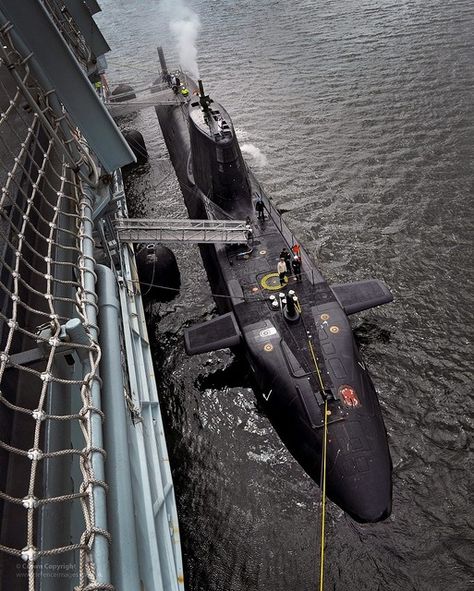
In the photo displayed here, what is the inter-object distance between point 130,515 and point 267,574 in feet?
32.6

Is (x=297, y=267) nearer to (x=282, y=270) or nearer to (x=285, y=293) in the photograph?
(x=282, y=270)

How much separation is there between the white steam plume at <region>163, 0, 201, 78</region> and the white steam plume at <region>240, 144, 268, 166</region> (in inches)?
547

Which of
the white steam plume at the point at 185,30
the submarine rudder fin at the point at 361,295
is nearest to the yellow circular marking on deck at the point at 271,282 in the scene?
the submarine rudder fin at the point at 361,295

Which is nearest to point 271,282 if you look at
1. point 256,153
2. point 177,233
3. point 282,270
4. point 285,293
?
point 282,270

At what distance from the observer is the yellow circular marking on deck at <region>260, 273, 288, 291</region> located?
1814cm

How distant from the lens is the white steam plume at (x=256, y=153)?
104 feet

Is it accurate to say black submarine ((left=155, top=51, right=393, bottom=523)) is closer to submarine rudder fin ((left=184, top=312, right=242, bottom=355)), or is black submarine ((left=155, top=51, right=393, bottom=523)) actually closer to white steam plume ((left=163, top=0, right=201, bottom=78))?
submarine rudder fin ((left=184, top=312, right=242, bottom=355))

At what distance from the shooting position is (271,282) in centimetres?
1842

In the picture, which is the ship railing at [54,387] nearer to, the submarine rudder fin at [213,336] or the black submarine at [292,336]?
the submarine rudder fin at [213,336]

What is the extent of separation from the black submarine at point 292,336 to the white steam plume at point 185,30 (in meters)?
24.9

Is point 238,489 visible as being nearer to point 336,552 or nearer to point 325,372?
point 336,552

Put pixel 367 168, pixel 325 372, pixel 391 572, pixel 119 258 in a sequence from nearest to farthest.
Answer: pixel 391 572 < pixel 325 372 < pixel 119 258 < pixel 367 168

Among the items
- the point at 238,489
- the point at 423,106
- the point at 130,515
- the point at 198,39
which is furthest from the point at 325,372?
the point at 198,39

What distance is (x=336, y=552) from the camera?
1351 centimetres
